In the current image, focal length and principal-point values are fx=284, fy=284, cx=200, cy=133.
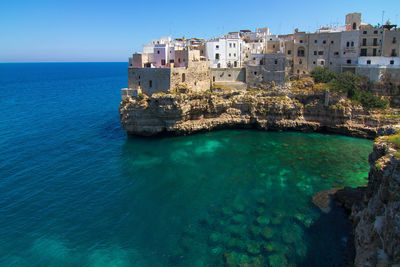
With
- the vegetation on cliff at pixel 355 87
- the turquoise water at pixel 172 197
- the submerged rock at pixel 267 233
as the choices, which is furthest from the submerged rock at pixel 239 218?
the vegetation on cliff at pixel 355 87

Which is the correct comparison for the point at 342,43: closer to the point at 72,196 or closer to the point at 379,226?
the point at 379,226

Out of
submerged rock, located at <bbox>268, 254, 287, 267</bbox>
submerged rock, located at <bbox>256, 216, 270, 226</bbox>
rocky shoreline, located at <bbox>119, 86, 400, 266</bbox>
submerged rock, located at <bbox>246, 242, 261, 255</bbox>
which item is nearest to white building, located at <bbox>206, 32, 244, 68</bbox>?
rocky shoreline, located at <bbox>119, 86, 400, 266</bbox>

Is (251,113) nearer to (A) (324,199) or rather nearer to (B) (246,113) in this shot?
(B) (246,113)

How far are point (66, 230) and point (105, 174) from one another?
→ 344 inches

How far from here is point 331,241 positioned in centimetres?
1828

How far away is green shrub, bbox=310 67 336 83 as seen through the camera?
42.3 metres

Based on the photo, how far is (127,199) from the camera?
79.4 ft

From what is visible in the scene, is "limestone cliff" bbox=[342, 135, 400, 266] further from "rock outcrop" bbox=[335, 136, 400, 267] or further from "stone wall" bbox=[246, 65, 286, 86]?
"stone wall" bbox=[246, 65, 286, 86]

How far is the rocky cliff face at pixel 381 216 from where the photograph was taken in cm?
1288

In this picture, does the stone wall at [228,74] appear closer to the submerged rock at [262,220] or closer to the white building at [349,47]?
the white building at [349,47]

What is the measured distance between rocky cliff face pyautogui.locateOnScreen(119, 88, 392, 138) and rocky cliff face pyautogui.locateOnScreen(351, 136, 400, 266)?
2014 cm

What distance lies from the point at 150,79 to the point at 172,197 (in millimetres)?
19645

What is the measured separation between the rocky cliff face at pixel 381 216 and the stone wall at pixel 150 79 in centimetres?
2626

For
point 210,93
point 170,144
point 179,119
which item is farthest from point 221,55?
point 170,144
